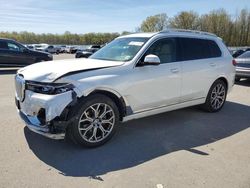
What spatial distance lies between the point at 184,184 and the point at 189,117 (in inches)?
118

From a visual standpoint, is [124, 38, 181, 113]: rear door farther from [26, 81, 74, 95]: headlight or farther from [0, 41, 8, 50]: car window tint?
[0, 41, 8, 50]: car window tint

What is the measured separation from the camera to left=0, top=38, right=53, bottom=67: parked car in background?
14625mm

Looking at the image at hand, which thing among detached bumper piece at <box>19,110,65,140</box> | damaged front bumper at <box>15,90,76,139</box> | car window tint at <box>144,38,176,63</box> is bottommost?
detached bumper piece at <box>19,110,65,140</box>

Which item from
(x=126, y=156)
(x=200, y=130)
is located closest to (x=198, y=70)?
(x=200, y=130)

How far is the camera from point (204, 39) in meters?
6.36

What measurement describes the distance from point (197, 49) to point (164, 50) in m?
1.11

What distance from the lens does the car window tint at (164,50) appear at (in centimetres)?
512

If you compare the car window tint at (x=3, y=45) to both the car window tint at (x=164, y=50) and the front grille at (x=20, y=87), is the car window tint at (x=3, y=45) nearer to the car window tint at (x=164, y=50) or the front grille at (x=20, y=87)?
the front grille at (x=20, y=87)

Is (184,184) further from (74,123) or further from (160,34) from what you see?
(160,34)

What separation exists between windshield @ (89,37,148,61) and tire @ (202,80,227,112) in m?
2.27

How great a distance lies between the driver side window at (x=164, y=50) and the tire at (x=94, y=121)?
50.1 inches

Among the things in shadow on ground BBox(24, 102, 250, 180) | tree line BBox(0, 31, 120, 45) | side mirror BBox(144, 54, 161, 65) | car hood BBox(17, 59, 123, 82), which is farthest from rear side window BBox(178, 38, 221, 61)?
tree line BBox(0, 31, 120, 45)

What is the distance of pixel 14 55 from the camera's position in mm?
14805

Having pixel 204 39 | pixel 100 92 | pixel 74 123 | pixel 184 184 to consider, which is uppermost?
pixel 204 39
